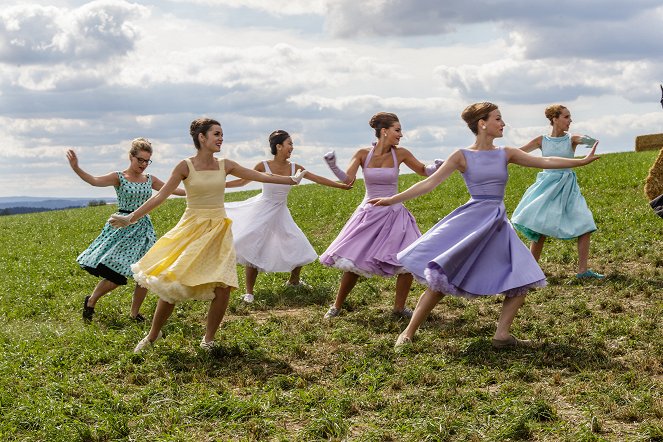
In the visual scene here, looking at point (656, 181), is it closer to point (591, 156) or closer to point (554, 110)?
point (591, 156)

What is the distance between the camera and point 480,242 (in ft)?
30.8

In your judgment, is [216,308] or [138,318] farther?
[138,318]

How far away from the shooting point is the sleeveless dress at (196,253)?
377 inches

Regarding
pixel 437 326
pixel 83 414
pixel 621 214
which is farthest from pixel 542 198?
pixel 83 414

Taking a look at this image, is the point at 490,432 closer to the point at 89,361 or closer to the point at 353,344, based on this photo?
the point at 353,344

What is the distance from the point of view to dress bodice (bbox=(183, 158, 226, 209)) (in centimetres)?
977

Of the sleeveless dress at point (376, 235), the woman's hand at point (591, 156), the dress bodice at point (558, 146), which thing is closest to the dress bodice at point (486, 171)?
the woman's hand at point (591, 156)

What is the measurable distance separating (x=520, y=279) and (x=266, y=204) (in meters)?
6.01

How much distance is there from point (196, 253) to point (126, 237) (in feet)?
10.8

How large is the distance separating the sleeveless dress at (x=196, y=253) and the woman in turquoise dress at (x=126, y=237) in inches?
95.2

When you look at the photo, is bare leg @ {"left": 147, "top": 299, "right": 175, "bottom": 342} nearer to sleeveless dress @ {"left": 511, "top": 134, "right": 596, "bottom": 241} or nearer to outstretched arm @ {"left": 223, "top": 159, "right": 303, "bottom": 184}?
outstretched arm @ {"left": 223, "top": 159, "right": 303, "bottom": 184}

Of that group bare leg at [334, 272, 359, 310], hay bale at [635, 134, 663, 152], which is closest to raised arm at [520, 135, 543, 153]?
bare leg at [334, 272, 359, 310]

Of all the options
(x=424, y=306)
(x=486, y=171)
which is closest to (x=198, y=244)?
(x=424, y=306)

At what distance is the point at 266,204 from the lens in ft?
46.4
